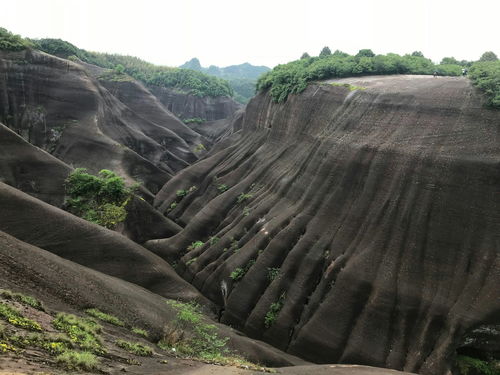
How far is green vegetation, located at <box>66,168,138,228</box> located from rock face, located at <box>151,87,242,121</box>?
222ft

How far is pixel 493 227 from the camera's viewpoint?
786 inches

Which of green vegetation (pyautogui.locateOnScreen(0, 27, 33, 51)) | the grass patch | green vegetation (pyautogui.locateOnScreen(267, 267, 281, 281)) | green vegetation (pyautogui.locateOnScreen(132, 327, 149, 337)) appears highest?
green vegetation (pyautogui.locateOnScreen(0, 27, 33, 51))

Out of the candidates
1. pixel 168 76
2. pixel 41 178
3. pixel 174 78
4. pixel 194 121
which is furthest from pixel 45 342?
pixel 168 76

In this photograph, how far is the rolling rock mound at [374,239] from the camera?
19891 millimetres

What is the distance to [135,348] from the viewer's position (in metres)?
14.3

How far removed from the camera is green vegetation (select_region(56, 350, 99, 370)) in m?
10.4

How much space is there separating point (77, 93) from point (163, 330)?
45.4 m

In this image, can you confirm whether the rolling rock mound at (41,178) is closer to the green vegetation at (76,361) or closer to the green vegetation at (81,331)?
the green vegetation at (81,331)

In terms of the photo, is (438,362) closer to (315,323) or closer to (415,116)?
(315,323)

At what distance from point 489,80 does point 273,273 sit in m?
17.7

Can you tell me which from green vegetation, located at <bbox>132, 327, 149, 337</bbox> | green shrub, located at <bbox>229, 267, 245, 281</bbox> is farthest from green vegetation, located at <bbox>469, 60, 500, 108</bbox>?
green vegetation, located at <bbox>132, 327, 149, 337</bbox>

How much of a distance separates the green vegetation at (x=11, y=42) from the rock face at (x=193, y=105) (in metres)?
51.7

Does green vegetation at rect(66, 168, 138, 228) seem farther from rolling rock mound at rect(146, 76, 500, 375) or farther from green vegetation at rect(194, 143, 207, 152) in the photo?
green vegetation at rect(194, 143, 207, 152)

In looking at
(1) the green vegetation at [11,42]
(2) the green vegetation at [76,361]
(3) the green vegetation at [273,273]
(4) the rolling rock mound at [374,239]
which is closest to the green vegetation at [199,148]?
(1) the green vegetation at [11,42]
